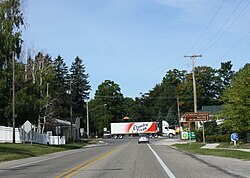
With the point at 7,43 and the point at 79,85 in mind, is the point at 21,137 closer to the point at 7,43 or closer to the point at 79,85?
the point at 7,43

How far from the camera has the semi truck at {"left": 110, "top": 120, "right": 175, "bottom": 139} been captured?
10975 centimetres

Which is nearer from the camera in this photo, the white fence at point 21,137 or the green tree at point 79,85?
the white fence at point 21,137

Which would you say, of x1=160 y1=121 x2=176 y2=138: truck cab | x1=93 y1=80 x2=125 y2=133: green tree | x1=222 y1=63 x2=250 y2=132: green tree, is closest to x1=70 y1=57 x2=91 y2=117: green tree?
x1=93 y1=80 x2=125 y2=133: green tree

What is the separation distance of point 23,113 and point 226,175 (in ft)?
130

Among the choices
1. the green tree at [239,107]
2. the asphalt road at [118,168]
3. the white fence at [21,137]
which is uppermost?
the green tree at [239,107]

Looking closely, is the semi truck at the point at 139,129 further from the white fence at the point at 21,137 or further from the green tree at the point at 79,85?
the white fence at the point at 21,137

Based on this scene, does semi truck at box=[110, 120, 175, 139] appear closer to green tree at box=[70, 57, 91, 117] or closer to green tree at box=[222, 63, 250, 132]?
green tree at box=[70, 57, 91, 117]

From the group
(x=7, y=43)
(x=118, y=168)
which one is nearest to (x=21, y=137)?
(x=7, y=43)

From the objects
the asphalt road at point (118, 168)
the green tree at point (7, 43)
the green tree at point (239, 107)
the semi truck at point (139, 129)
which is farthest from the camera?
the semi truck at point (139, 129)

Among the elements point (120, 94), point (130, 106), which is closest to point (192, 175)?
point (120, 94)

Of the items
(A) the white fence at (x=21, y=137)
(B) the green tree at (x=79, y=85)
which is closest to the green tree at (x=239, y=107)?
(A) the white fence at (x=21, y=137)

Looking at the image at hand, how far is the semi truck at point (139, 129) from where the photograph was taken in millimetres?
109750

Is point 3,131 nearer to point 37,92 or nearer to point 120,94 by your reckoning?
point 37,92

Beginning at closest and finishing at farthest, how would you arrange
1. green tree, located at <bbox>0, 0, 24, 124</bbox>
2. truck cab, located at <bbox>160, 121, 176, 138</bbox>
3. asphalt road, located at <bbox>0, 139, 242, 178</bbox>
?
1. asphalt road, located at <bbox>0, 139, 242, 178</bbox>
2. green tree, located at <bbox>0, 0, 24, 124</bbox>
3. truck cab, located at <bbox>160, 121, 176, 138</bbox>
